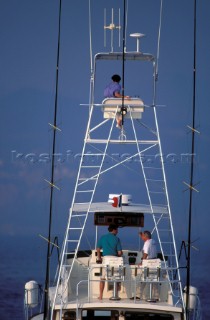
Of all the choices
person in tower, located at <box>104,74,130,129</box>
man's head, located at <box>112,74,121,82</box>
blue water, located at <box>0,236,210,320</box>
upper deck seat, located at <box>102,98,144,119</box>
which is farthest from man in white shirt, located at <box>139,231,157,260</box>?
blue water, located at <box>0,236,210,320</box>

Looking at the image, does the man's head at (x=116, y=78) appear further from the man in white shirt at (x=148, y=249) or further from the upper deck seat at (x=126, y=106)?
the man in white shirt at (x=148, y=249)

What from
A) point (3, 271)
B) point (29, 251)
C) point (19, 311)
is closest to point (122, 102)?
point (19, 311)

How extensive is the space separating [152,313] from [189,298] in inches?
69.9

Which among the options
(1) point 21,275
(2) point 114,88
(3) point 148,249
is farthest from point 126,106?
(1) point 21,275

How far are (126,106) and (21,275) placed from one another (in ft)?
113

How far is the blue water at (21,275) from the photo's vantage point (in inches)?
1876

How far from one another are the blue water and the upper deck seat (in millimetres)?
12154

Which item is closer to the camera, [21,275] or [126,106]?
[126,106]

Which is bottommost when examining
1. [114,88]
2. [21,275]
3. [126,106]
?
[21,275]

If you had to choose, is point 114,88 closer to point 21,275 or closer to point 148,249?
point 148,249

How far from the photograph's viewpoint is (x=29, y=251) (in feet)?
258

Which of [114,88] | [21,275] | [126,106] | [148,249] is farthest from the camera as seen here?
[21,275]

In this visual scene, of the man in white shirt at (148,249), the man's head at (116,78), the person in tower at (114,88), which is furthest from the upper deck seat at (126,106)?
the man in white shirt at (148,249)

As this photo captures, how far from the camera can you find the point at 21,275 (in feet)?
193
